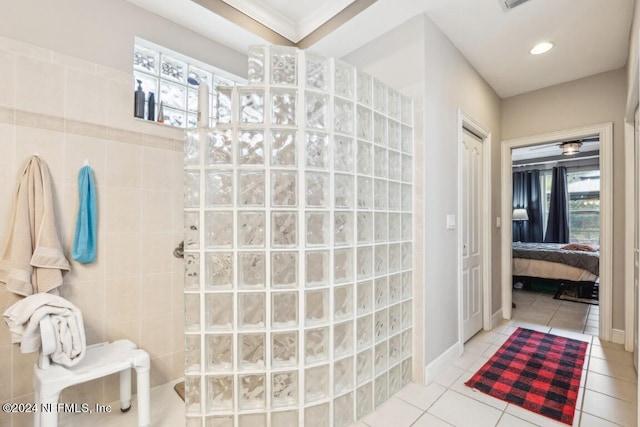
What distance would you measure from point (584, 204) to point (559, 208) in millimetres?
479

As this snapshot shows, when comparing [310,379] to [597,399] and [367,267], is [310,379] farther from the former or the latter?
[597,399]

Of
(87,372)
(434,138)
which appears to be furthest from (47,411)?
(434,138)

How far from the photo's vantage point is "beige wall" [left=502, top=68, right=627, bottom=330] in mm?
2824

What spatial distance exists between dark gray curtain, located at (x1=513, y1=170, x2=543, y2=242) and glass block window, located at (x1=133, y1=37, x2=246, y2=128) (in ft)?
24.9

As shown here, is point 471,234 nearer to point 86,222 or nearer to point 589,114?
point 589,114

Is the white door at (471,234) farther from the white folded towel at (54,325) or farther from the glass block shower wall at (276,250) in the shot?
the white folded towel at (54,325)

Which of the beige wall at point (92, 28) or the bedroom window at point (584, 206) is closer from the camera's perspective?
the beige wall at point (92, 28)

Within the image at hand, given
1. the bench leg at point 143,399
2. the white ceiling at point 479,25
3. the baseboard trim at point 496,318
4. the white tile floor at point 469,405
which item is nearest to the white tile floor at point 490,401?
the white tile floor at point 469,405

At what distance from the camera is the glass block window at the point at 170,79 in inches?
84.9

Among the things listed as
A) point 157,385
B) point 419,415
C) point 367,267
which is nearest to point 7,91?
point 157,385

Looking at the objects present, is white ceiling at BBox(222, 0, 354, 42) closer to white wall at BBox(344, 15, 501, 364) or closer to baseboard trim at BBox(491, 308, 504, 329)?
white wall at BBox(344, 15, 501, 364)

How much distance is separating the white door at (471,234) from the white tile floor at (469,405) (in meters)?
0.42

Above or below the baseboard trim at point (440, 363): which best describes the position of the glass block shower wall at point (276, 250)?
above

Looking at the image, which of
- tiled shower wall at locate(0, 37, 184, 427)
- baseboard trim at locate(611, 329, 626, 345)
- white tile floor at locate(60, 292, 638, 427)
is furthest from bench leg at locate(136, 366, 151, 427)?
baseboard trim at locate(611, 329, 626, 345)
